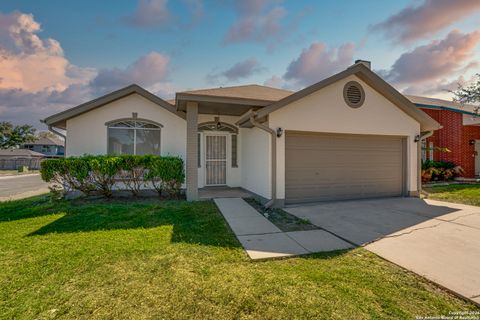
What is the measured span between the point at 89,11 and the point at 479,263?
12.6 metres

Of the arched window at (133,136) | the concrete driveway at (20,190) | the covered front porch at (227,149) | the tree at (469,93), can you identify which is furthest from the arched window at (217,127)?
the tree at (469,93)

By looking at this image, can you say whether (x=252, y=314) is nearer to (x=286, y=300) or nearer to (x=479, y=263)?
(x=286, y=300)

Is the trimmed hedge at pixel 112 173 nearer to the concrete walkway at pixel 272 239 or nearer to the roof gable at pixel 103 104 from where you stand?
the roof gable at pixel 103 104

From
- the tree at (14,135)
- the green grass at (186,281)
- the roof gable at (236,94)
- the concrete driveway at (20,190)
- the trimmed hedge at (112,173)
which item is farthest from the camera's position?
the tree at (14,135)

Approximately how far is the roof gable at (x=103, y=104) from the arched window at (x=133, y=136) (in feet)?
2.60

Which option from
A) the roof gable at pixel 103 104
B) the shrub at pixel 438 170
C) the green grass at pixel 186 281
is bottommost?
the green grass at pixel 186 281

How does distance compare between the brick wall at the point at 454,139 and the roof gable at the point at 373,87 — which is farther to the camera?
the brick wall at the point at 454,139

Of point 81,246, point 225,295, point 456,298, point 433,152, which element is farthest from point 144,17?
point 433,152

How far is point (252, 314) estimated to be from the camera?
239 cm

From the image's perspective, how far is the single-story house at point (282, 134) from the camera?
7.38 m

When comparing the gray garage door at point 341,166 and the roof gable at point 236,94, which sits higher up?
the roof gable at point 236,94

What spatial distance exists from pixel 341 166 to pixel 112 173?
300 inches

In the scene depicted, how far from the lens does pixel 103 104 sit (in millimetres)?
8758

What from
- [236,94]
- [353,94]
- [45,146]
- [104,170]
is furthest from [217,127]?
[45,146]
